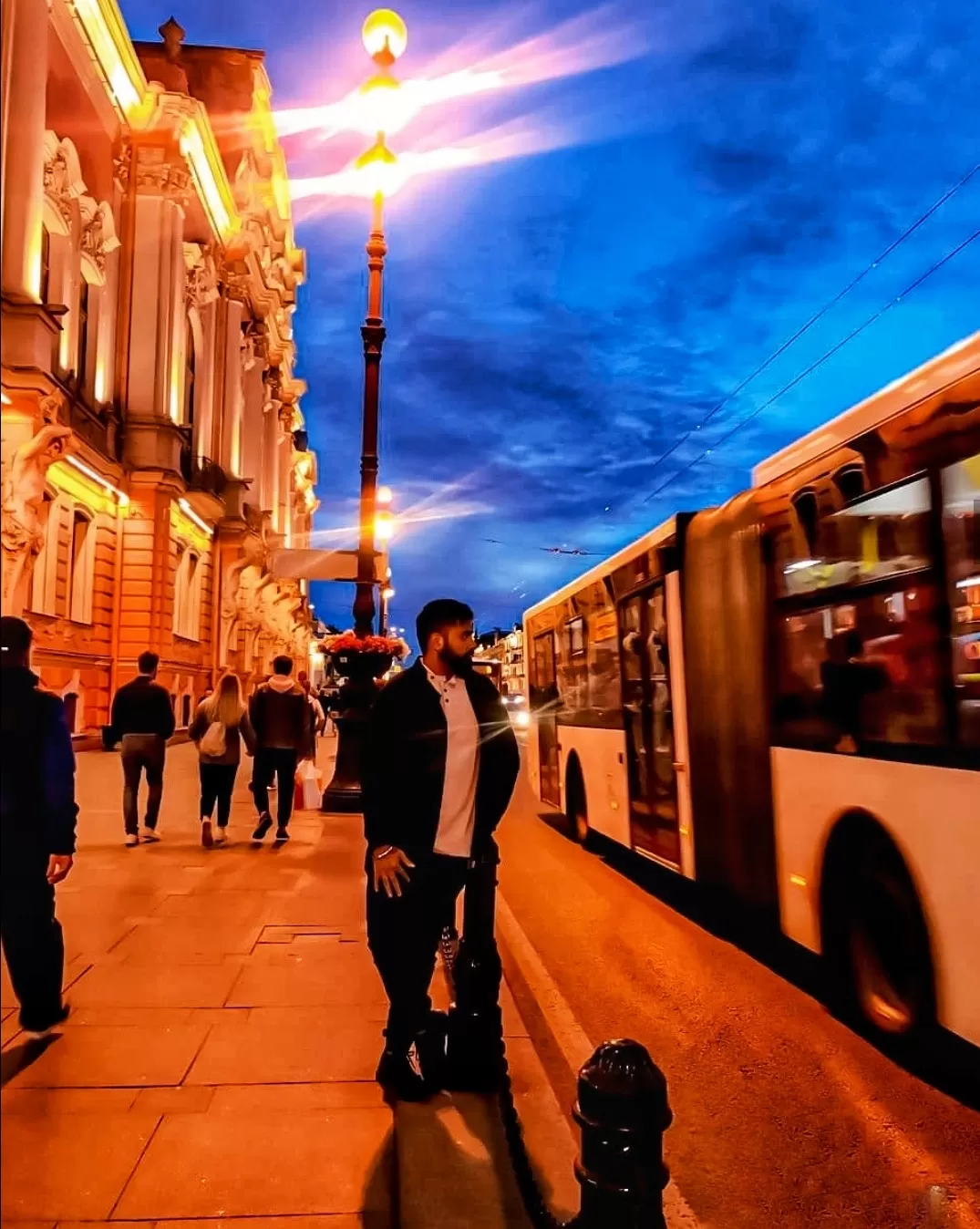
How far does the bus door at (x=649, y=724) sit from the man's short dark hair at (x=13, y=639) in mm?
6701

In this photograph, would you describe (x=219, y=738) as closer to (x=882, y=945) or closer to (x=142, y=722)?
(x=142, y=722)

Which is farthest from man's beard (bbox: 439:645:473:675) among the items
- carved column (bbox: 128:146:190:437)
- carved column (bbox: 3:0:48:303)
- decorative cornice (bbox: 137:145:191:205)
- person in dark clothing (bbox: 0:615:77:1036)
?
decorative cornice (bbox: 137:145:191:205)

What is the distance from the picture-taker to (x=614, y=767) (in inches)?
400

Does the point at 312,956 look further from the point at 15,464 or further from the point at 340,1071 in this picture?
the point at 15,464

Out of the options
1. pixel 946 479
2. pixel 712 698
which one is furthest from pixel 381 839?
pixel 712 698

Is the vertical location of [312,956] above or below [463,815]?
below

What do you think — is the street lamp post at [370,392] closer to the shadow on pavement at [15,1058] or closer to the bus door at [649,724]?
the bus door at [649,724]

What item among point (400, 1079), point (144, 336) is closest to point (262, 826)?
point (400, 1079)

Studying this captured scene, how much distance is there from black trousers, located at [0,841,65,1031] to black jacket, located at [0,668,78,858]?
0.02 metres

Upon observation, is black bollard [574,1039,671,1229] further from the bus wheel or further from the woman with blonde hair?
the woman with blonde hair

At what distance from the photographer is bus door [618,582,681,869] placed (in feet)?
27.5

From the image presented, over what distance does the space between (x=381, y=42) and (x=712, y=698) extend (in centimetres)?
802

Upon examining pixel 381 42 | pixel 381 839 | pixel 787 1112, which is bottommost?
pixel 787 1112

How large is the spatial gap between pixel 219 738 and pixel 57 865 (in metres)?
6.60
